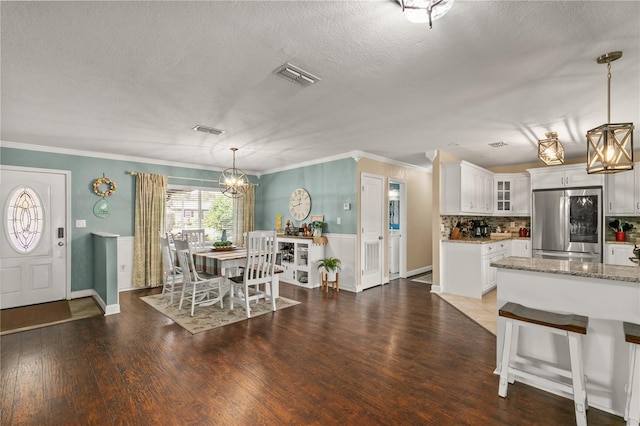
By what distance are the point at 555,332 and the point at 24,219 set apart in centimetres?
676

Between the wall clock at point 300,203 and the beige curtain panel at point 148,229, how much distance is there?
264 cm

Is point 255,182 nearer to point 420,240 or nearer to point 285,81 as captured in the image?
point 420,240

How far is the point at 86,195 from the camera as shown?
17.2 feet

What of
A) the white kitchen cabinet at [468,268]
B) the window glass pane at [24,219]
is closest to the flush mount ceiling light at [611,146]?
the white kitchen cabinet at [468,268]

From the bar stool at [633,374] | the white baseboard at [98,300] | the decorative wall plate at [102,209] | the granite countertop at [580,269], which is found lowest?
the white baseboard at [98,300]

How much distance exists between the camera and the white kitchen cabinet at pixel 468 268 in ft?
16.4

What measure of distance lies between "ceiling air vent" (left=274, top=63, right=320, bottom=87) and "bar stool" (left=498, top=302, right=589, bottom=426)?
240 cm

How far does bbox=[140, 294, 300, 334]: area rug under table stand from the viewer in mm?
3783

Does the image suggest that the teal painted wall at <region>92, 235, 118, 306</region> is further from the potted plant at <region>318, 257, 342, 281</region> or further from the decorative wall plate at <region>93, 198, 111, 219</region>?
the potted plant at <region>318, 257, 342, 281</region>

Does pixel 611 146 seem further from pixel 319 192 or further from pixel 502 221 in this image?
pixel 502 221

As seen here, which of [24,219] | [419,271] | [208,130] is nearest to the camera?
[208,130]

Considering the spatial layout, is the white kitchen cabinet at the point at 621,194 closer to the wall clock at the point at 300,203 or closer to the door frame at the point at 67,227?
the wall clock at the point at 300,203

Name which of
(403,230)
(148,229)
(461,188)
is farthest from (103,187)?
(461,188)

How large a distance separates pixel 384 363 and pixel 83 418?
233 centimetres
